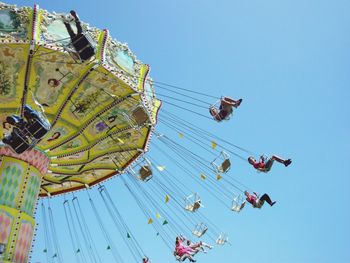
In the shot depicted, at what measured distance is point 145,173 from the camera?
42.0ft

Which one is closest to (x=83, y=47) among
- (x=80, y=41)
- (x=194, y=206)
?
(x=80, y=41)

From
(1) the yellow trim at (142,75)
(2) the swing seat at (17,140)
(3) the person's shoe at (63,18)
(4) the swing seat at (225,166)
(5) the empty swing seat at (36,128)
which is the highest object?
(3) the person's shoe at (63,18)

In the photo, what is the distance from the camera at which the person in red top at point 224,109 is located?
38.5 ft

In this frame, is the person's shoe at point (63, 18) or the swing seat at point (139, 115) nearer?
the person's shoe at point (63, 18)

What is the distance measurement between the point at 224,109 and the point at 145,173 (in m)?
2.98

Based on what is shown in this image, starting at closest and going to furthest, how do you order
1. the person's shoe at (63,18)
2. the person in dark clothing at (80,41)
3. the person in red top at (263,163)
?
the person in dark clothing at (80,41)
the person's shoe at (63,18)
the person in red top at (263,163)

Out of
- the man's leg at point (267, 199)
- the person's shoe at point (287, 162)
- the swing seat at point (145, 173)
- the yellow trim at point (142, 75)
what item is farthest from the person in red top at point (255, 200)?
the yellow trim at point (142, 75)

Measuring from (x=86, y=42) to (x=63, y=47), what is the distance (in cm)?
59

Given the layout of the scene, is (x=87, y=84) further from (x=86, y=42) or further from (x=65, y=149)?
(x=65, y=149)

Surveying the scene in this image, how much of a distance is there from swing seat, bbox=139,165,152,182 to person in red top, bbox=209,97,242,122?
7.99 ft

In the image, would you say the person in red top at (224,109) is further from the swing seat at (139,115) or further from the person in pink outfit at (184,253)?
the person in pink outfit at (184,253)

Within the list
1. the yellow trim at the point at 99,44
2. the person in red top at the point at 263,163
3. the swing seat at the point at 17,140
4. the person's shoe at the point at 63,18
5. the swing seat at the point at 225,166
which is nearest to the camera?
the swing seat at the point at 17,140

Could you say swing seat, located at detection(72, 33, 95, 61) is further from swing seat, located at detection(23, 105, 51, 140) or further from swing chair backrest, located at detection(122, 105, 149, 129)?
swing chair backrest, located at detection(122, 105, 149, 129)

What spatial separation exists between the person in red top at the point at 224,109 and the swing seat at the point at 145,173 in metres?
2.43
